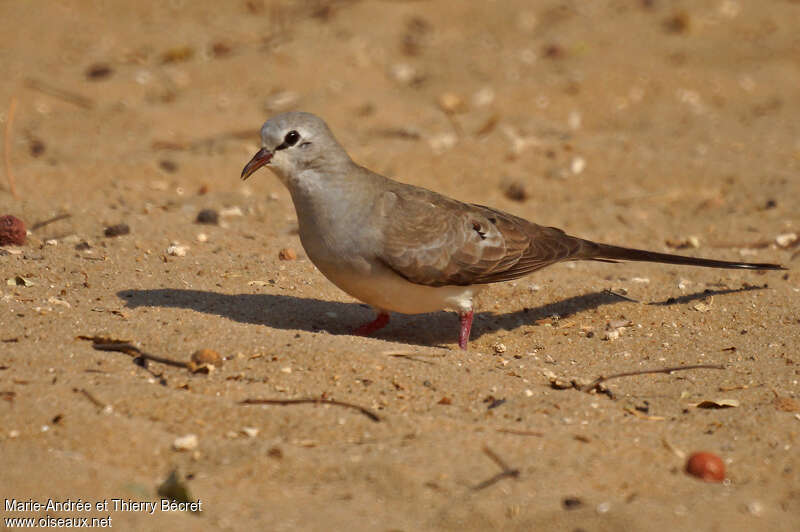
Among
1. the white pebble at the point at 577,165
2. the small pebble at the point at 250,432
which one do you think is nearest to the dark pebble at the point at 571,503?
the small pebble at the point at 250,432

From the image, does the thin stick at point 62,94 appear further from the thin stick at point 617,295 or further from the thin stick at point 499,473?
the thin stick at point 499,473

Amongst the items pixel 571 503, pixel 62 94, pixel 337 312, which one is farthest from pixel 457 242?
pixel 62 94

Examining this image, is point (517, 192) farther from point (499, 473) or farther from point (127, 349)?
point (499, 473)

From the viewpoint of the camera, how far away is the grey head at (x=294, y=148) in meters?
4.74

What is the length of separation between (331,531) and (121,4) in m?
10.1

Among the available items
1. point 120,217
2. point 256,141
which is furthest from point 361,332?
point 256,141

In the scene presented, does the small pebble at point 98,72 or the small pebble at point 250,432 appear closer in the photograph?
the small pebble at point 250,432

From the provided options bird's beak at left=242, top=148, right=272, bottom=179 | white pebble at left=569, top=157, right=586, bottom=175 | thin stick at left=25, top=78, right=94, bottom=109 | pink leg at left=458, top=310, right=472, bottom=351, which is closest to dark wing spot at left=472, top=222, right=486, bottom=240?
pink leg at left=458, top=310, right=472, bottom=351

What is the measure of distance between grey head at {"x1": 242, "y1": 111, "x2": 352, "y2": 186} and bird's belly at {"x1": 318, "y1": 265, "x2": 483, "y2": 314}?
0.53 meters

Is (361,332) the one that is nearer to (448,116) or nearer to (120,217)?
(120,217)

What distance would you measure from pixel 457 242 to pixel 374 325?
72cm

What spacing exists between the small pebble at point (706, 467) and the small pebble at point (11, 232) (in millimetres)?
4074

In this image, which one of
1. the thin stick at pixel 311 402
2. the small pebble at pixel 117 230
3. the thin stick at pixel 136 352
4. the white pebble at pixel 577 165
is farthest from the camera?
the white pebble at pixel 577 165

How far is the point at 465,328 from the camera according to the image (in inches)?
203
